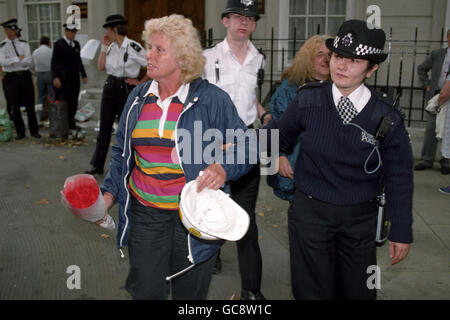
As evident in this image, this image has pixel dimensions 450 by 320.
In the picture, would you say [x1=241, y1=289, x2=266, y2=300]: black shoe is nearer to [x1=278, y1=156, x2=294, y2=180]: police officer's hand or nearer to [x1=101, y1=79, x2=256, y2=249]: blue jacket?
[x1=278, y1=156, x2=294, y2=180]: police officer's hand

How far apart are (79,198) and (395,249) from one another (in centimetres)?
176

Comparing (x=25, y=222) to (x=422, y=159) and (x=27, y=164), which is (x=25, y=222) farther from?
(x=422, y=159)

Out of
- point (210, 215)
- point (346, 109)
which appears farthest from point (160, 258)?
point (346, 109)

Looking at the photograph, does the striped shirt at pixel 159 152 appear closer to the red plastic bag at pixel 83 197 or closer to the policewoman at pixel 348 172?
the red plastic bag at pixel 83 197

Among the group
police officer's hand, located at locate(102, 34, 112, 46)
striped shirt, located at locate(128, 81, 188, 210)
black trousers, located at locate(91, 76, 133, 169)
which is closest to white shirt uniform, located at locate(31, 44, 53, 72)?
police officer's hand, located at locate(102, 34, 112, 46)

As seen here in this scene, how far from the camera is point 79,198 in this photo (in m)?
2.55

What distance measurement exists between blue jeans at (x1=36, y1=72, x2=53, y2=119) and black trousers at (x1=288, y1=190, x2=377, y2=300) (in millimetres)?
9694

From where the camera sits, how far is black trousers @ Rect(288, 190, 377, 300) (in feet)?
9.12

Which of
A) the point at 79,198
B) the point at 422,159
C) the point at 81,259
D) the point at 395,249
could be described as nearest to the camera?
the point at 79,198

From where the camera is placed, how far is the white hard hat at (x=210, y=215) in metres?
2.42

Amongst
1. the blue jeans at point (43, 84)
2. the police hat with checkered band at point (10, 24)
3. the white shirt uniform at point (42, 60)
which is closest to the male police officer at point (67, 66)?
the police hat with checkered band at point (10, 24)

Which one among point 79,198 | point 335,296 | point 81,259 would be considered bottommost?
point 81,259

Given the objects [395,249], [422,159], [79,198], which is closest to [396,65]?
[422,159]

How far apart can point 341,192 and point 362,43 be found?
0.81 meters
